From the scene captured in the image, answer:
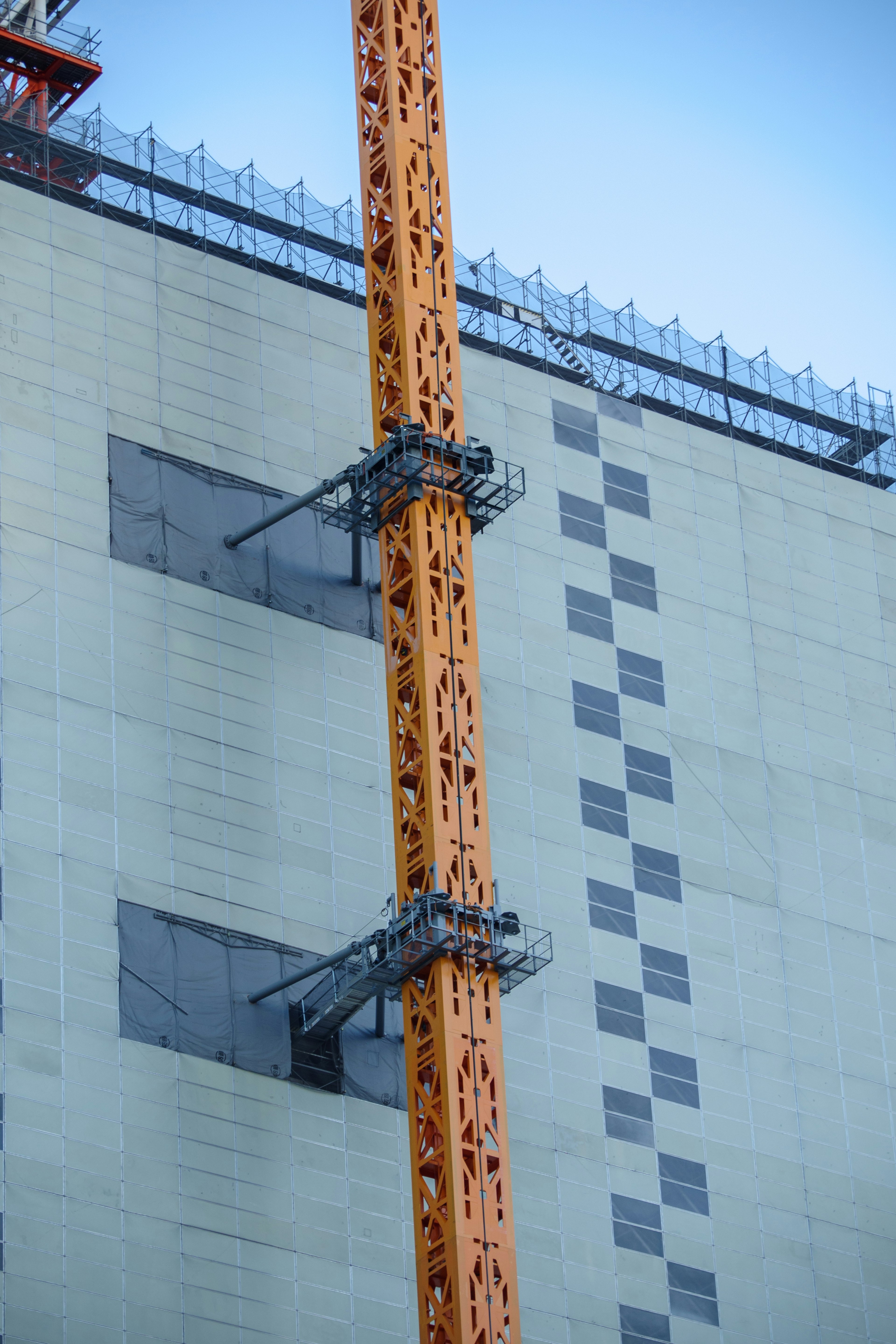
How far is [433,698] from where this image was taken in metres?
59.8

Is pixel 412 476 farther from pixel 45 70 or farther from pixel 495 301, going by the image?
pixel 45 70

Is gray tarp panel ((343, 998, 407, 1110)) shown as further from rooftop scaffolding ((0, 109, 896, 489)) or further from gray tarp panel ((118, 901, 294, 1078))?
rooftop scaffolding ((0, 109, 896, 489))

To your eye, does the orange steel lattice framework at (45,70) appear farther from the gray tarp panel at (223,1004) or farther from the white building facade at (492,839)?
the gray tarp panel at (223,1004)

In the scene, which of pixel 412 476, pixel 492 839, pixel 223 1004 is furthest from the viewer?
pixel 492 839

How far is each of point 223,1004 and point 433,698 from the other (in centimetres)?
1090

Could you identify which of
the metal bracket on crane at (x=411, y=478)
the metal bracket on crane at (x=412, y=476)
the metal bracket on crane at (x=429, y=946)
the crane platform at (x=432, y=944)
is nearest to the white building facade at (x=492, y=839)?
the metal bracket on crane at (x=429, y=946)

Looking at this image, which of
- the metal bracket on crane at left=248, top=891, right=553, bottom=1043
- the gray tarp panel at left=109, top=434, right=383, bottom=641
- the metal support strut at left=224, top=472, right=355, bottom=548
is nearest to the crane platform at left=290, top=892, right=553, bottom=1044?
the metal bracket on crane at left=248, top=891, right=553, bottom=1043

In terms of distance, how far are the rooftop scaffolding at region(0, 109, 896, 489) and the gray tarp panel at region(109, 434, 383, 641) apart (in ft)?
28.5

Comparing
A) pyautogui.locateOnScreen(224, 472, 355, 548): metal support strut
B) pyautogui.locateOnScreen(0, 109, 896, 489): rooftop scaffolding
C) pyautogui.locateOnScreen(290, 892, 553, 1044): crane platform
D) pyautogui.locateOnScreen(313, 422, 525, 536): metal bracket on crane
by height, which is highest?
pyautogui.locateOnScreen(0, 109, 896, 489): rooftop scaffolding

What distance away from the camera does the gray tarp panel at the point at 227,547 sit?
67.6m

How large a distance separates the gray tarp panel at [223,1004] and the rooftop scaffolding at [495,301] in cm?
2315

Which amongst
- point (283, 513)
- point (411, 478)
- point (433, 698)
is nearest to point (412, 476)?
point (411, 478)

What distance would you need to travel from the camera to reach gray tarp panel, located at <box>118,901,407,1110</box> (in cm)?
6178

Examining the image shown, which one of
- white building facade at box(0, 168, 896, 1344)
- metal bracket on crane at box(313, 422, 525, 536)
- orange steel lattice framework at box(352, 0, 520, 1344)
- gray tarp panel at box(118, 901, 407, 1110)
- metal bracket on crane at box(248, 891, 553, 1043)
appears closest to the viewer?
orange steel lattice framework at box(352, 0, 520, 1344)
